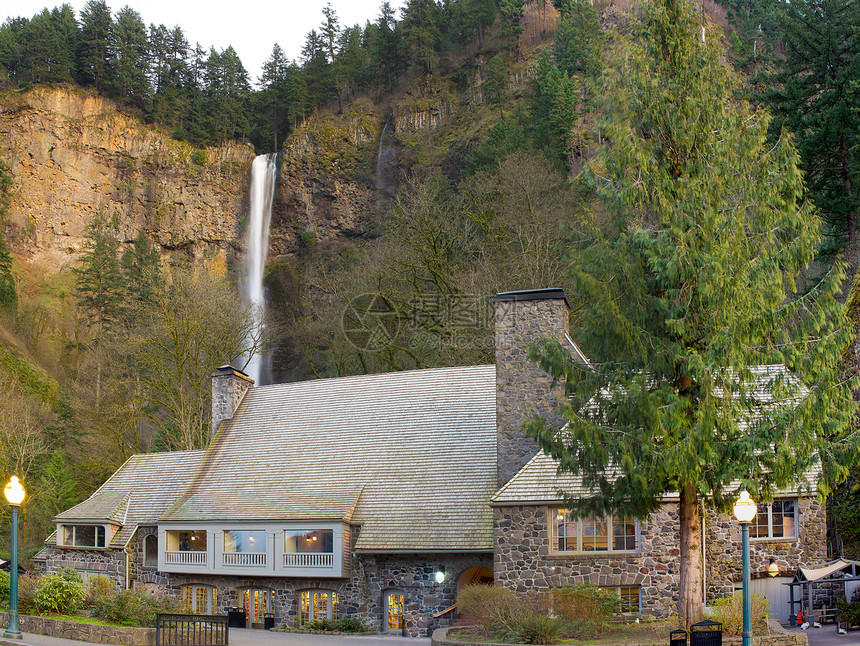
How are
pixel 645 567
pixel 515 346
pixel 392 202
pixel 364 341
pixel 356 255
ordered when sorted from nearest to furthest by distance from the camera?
pixel 645 567
pixel 515 346
pixel 364 341
pixel 356 255
pixel 392 202

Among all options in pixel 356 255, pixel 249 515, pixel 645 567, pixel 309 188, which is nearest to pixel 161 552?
pixel 249 515

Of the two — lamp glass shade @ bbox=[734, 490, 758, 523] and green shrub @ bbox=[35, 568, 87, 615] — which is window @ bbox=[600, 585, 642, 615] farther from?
green shrub @ bbox=[35, 568, 87, 615]

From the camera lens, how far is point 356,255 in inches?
2080

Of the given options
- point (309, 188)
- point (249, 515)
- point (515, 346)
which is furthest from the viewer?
point (309, 188)

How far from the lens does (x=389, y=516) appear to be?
21.1 metres

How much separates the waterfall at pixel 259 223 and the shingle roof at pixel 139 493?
83.7 ft

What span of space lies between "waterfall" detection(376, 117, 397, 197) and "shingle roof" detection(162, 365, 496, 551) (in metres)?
35.5

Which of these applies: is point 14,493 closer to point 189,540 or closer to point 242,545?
point 242,545

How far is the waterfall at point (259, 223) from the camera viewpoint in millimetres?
58625

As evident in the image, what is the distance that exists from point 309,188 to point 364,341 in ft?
94.0

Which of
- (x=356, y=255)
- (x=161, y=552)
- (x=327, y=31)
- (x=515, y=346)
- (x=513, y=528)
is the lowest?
(x=161, y=552)

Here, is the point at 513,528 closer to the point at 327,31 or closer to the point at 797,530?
the point at 797,530

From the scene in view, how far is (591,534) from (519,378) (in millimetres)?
4062

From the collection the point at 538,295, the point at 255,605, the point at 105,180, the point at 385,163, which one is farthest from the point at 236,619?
the point at 105,180
